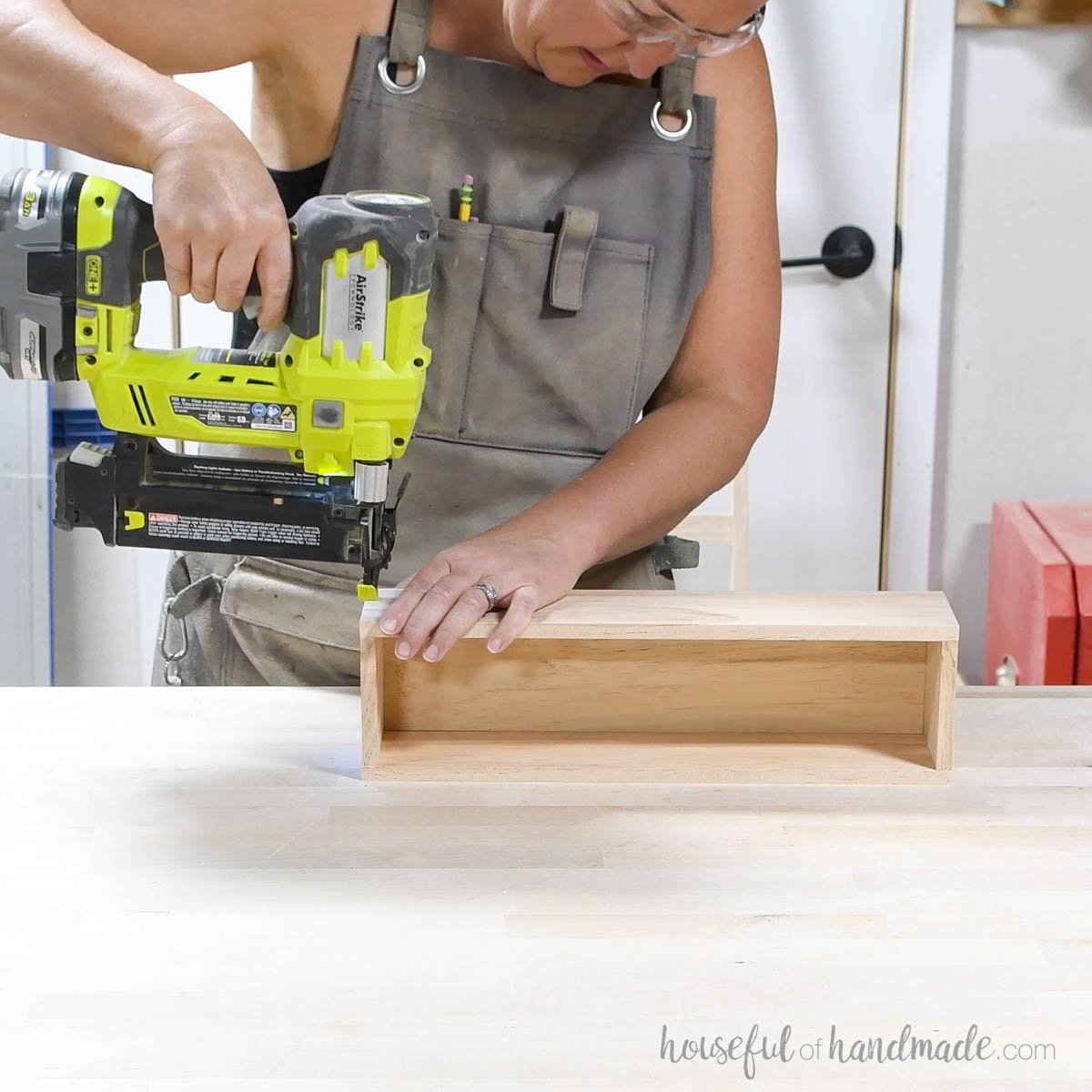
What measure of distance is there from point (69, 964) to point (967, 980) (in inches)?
26.6

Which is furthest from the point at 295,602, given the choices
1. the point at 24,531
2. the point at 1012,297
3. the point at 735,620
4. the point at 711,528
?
the point at 1012,297

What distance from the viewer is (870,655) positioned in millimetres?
1433

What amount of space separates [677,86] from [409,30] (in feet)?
1.05

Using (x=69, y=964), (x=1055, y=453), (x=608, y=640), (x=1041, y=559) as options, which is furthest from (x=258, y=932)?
(x=1055, y=453)

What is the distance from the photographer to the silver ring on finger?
1.35m

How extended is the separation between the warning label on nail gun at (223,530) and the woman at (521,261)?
128 millimetres

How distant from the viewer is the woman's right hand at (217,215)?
1.18 metres

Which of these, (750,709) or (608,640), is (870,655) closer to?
(750,709)

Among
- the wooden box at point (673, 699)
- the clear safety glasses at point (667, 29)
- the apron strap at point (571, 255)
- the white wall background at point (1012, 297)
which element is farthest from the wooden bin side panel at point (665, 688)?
the white wall background at point (1012, 297)

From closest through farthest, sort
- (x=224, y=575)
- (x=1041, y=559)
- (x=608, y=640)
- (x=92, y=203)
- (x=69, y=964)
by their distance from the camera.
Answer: (x=69, y=964) → (x=92, y=203) → (x=608, y=640) → (x=224, y=575) → (x=1041, y=559)

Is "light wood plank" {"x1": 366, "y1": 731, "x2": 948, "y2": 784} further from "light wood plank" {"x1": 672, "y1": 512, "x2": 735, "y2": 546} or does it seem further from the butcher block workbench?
"light wood plank" {"x1": 672, "y1": 512, "x2": 735, "y2": 546}

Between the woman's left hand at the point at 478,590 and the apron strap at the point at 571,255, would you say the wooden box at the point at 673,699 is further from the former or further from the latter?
the apron strap at the point at 571,255

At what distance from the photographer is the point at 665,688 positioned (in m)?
1.45

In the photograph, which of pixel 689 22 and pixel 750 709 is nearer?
pixel 689 22
